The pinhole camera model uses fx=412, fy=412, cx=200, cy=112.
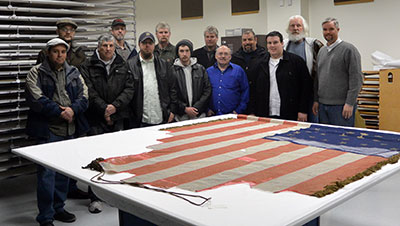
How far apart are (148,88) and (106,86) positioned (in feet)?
1.29

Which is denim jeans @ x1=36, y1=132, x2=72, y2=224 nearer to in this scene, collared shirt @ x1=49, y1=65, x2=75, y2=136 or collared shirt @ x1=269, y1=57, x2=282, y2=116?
collared shirt @ x1=49, y1=65, x2=75, y2=136

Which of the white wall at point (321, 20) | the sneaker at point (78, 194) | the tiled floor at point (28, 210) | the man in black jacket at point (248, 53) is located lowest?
the tiled floor at point (28, 210)

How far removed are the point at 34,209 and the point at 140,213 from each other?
2324 millimetres

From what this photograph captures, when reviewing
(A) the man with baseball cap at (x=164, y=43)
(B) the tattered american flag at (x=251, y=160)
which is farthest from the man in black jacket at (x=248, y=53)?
(B) the tattered american flag at (x=251, y=160)

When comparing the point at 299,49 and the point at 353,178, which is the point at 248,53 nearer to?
the point at 299,49

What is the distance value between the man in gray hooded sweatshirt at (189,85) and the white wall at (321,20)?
342 centimetres

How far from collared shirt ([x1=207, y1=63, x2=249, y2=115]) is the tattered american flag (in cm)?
118

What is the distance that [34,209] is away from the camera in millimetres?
3689

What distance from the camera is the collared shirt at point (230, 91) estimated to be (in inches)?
161

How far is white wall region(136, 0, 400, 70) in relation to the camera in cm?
622

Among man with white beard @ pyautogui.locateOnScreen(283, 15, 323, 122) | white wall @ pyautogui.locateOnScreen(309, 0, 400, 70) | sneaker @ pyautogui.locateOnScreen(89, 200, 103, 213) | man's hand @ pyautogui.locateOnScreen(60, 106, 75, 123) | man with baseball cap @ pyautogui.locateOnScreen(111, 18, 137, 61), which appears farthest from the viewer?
white wall @ pyautogui.locateOnScreen(309, 0, 400, 70)

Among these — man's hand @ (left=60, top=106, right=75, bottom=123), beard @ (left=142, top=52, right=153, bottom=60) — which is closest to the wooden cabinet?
beard @ (left=142, top=52, right=153, bottom=60)

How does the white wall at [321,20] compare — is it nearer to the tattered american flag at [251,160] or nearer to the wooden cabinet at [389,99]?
the wooden cabinet at [389,99]

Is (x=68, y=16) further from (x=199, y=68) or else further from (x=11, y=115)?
(x=199, y=68)
